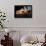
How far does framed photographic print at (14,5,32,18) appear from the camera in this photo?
4.48m

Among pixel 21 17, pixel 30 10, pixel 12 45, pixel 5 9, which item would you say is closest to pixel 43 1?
pixel 30 10

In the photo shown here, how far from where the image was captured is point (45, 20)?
4473 millimetres

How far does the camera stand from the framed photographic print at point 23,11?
4.48 meters

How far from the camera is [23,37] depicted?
425cm

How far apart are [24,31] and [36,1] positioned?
1028mm

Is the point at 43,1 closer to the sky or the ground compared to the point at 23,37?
closer to the sky

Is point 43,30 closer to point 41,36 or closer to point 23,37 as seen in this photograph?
point 41,36

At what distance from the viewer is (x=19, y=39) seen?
4.43 meters

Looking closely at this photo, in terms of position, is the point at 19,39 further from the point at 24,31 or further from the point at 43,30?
the point at 43,30

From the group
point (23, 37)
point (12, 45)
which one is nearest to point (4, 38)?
point (12, 45)

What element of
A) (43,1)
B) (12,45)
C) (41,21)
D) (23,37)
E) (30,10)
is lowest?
(12,45)

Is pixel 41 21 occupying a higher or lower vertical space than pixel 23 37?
higher

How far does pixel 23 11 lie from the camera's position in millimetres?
4508

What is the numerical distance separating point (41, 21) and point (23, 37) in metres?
0.79
